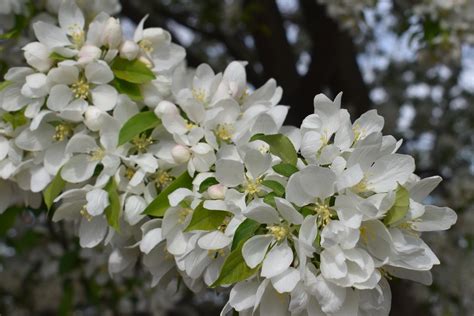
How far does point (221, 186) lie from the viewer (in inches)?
50.7

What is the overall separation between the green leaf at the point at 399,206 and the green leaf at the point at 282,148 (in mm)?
202

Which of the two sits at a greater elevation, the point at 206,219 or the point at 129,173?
the point at 206,219

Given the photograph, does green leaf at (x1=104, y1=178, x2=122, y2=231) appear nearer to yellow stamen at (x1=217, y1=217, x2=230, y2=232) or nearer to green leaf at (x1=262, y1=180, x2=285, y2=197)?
yellow stamen at (x1=217, y1=217, x2=230, y2=232)

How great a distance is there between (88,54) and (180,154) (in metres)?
0.32

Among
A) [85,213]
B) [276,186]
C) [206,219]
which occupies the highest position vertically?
[276,186]

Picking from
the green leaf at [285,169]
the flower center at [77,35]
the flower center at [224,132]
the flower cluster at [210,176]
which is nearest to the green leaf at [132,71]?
the flower cluster at [210,176]

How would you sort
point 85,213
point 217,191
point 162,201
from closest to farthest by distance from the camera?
point 217,191, point 162,201, point 85,213

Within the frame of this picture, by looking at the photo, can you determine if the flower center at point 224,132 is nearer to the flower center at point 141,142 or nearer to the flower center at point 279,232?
the flower center at point 141,142

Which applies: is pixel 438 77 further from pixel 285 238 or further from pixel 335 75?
pixel 285 238

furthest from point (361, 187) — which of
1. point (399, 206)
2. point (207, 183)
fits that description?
point (207, 183)

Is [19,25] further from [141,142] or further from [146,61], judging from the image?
[141,142]

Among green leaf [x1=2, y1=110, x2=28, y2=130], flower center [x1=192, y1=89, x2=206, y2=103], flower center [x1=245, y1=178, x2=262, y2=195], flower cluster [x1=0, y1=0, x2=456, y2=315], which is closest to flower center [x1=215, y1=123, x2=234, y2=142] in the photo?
flower cluster [x1=0, y1=0, x2=456, y2=315]

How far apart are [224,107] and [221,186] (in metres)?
0.27

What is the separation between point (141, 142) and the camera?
1506 millimetres
